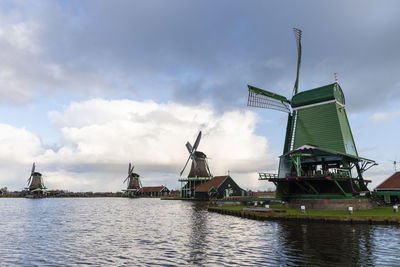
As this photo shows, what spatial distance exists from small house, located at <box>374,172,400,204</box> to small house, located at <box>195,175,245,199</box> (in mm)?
44817

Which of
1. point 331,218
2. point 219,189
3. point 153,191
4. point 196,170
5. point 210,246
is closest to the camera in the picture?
point 210,246

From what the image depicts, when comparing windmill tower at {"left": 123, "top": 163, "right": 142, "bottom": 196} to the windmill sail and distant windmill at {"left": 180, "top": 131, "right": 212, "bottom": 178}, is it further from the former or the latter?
distant windmill at {"left": 180, "top": 131, "right": 212, "bottom": 178}

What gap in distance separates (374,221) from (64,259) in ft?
85.3

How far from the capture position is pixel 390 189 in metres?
45.2

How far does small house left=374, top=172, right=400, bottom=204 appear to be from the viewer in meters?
44.8

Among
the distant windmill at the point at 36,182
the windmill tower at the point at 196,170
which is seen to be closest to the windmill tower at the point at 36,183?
the distant windmill at the point at 36,182

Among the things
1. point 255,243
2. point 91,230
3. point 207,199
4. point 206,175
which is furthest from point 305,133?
point 206,175

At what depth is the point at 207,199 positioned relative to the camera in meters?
87.3

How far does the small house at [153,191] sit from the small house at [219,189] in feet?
155

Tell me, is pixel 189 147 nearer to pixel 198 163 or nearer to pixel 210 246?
pixel 198 163

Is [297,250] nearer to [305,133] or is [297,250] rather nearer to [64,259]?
[64,259]

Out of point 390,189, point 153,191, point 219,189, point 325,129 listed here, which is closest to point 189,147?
point 219,189

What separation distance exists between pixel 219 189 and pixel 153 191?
58.6 meters

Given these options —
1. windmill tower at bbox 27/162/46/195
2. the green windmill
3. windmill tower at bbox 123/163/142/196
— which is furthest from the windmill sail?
the green windmill
